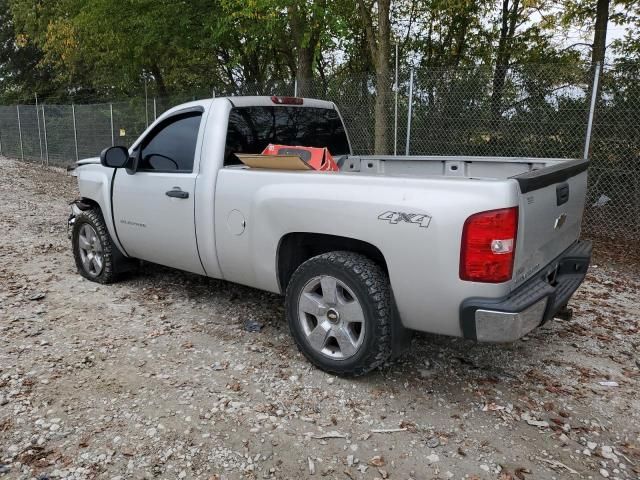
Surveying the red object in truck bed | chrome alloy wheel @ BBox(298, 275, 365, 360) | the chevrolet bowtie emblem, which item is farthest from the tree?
chrome alloy wheel @ BBox(298, 275, 365, 360)

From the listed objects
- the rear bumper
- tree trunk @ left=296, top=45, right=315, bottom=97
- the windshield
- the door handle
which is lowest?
the rear bumper

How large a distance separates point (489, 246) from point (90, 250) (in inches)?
166

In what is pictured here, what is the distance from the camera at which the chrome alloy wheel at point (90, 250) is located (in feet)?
16.9

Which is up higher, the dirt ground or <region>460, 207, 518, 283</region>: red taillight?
<region>460, 207, 518, 283</region>: red taillight

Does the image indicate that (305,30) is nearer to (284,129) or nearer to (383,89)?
(383,89)

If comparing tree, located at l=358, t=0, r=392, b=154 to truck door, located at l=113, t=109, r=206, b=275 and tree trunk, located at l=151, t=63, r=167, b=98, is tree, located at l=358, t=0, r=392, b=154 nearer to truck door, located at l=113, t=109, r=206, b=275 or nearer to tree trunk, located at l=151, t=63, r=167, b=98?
truck door, located at l=113, t=109, r=206, b=275

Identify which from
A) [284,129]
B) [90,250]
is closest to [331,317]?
[284,129]

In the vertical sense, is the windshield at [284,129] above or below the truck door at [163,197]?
above

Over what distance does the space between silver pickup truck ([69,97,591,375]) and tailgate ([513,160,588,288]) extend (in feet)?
0.05

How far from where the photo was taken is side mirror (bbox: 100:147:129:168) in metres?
4.39

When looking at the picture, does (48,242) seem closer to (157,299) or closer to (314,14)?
(157,299)

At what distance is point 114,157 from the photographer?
4.45 m

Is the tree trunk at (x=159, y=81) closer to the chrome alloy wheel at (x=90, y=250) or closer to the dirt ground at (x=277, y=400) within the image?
the chrome alloy wheel at (x=90, y=250)

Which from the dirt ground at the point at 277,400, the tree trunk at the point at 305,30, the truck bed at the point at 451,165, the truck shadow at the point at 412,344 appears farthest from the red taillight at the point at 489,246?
the tree trunk at the point at 305,30
